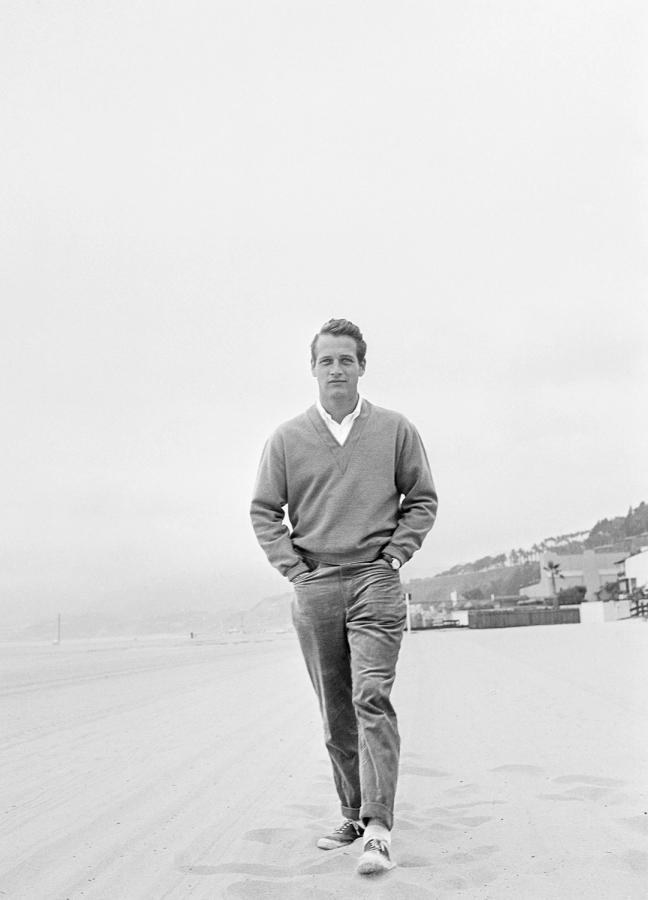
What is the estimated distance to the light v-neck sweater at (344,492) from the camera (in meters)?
3.48

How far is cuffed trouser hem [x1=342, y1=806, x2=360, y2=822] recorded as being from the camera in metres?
3.55

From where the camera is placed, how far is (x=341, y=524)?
348 cm

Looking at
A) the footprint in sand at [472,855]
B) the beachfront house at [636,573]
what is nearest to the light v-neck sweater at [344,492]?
the footprint in sand at [472,855]

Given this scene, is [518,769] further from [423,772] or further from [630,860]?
[630,860]

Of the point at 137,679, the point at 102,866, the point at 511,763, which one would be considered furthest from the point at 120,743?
the point at 137,679

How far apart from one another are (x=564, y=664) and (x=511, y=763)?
9821 millimetres

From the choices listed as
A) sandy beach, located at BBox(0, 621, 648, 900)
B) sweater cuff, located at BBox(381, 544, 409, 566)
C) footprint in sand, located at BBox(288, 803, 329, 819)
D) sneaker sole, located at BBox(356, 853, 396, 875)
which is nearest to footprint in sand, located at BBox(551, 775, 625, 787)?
sandy beach, located at BBox(0, 621, 648, 900)

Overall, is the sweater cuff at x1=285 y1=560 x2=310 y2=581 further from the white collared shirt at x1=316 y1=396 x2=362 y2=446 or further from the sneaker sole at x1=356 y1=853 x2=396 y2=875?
the sneaker sole at x1=356 y1=853 x2=396 y2=875

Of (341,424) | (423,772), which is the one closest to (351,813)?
(341,424)

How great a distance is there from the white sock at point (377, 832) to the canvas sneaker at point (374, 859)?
0.04ft

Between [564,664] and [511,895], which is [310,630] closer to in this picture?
[511,895]

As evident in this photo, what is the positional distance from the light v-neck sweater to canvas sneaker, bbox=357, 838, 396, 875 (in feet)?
3.29

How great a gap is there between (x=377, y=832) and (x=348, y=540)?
1049mm

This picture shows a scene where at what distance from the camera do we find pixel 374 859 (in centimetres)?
307
